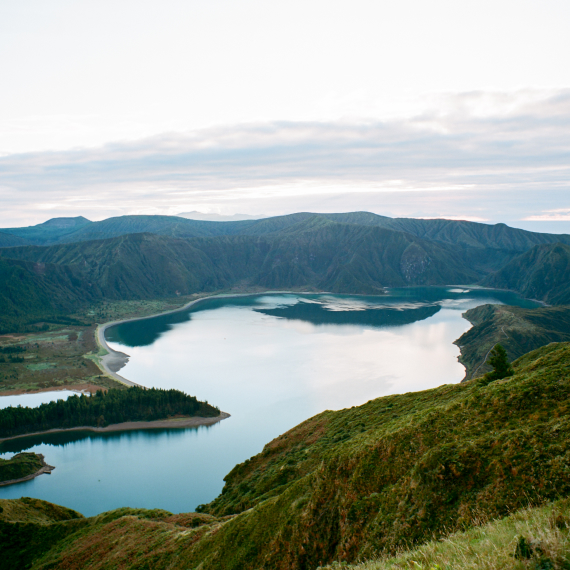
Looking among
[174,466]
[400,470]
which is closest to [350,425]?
[400,470]

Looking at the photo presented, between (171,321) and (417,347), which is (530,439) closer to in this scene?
(417,347)

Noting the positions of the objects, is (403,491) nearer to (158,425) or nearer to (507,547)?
(507,547)

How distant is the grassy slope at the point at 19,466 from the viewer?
190ft

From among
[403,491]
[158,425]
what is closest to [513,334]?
[158,425]

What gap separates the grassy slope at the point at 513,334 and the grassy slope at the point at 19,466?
87.4 meters

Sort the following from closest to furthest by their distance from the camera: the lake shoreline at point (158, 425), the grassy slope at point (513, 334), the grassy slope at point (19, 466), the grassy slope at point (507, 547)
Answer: the grassy slope at point (507, 547), the grassy slope at point (19, 466), the lake shoreline at point (158, 425), the grassy slope at point (513, 334)

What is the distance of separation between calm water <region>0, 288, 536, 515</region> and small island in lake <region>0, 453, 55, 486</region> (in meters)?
1.66

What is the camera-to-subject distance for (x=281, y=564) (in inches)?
693

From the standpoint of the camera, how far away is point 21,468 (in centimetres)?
5975

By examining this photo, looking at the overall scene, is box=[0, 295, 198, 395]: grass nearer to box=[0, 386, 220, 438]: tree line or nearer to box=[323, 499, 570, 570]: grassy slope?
box=[0, 386, 220, 438]: tree line

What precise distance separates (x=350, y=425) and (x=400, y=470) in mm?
15133

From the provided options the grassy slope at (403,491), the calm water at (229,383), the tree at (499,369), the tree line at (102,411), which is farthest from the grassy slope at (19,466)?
the tree at (499,369)

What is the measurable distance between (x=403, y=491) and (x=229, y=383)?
82.3 meters

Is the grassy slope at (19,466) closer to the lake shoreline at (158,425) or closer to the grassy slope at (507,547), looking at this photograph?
the lake shoreline at (158,425)
